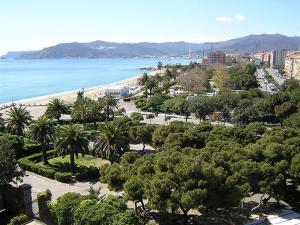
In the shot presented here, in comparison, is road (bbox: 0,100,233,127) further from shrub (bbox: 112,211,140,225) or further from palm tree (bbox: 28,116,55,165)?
shrub (bbox: 112,211,140,225)

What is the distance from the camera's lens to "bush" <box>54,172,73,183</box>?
114 feet

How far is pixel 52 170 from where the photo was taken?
117 feet

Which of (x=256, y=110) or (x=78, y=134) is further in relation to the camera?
(x=256, y=110)

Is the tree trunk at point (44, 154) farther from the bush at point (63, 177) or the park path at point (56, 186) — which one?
the bush at point (63, 177)

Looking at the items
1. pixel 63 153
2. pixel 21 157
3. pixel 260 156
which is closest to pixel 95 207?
pixel 260 156

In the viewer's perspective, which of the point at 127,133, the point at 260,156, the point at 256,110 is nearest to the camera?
the point at 260,156

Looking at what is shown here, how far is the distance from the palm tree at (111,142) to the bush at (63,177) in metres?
4.20

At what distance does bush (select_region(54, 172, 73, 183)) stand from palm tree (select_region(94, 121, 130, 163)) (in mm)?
4200

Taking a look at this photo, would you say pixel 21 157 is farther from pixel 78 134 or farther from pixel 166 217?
pixel 166 217

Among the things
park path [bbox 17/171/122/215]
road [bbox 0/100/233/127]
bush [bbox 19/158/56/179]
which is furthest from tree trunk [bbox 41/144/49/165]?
road [bbox 0/100/233/127]

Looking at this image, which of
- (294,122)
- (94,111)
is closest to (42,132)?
(94,111)

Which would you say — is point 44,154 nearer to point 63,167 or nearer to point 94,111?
point 63,167

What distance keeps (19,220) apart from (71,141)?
15087mm

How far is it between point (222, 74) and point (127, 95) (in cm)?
2677
